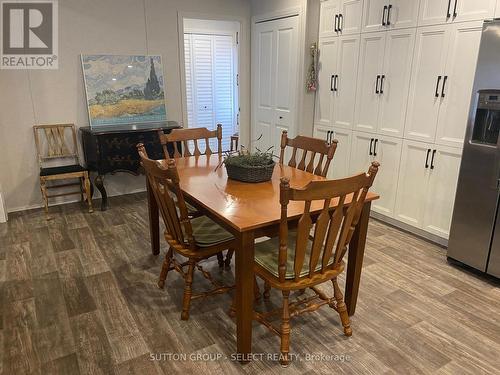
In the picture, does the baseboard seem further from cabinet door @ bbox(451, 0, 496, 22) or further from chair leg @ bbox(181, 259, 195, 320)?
chair leg @ bbox(181, 259, 195, 320)

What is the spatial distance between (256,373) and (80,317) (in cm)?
111

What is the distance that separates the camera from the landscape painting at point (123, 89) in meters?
3.90

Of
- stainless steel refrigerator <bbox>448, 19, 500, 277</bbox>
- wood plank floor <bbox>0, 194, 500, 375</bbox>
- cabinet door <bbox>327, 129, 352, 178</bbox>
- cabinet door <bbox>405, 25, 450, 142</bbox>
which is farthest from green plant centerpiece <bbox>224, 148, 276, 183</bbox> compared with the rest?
cabinet door <bbox>327, 129, 352, 178</bbox>

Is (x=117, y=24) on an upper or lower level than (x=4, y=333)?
upper

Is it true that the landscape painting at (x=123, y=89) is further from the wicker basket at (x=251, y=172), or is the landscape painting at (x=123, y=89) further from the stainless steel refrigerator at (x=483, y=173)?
the stainless steel refrigerator at (x=483, y=173)

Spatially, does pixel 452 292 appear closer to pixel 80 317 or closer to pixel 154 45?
pixel 80 317

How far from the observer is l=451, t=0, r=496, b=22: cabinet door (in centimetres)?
252

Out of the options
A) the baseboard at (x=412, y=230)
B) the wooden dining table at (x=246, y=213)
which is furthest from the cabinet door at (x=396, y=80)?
the wooden dining table at (x=246, y=213)

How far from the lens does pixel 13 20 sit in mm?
3465

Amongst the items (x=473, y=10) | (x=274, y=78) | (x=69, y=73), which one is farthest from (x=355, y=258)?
(x=69, y=73)

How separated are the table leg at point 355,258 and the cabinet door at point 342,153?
189 cm

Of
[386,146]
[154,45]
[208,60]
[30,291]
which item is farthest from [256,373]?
[208,60]

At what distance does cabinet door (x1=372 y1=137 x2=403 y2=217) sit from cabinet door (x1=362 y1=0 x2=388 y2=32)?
1.00 metres

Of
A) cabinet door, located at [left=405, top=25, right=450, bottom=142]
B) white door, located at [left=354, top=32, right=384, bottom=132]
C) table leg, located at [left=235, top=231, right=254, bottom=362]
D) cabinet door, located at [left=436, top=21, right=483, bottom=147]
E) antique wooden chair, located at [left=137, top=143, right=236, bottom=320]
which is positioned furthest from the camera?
white door, located at [left=354, top=32, right=384, bottom=132]
